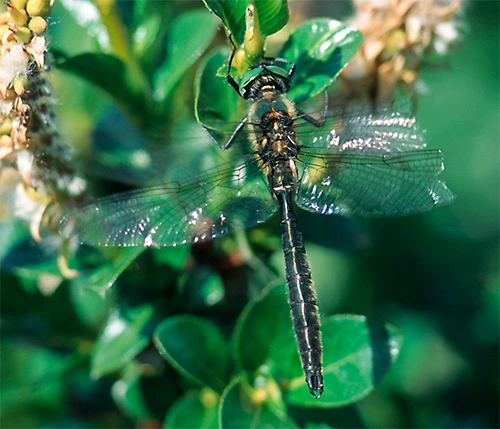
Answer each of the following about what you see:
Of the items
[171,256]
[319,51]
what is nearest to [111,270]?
[171,256]

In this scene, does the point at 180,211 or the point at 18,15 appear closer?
the point at 18,15

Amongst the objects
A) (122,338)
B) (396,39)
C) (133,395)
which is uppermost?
(396,39)

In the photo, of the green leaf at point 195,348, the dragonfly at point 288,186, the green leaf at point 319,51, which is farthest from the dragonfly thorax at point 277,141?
the green leaf at point 195,348

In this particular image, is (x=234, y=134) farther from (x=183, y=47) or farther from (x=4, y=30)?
(x=4, y=30)

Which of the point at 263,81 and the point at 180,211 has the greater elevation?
the point at 263,81

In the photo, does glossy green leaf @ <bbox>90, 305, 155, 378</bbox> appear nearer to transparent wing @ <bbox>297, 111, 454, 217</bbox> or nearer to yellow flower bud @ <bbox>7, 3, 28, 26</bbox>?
transparent wing @ <bbox>297, 111, 454, 217</bbox>

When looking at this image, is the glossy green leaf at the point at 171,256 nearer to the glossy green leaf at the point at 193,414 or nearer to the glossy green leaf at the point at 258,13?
the glossy green leaf at the point at 193,414

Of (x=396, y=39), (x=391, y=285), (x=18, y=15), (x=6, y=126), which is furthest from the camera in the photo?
(x=391, y=285)
